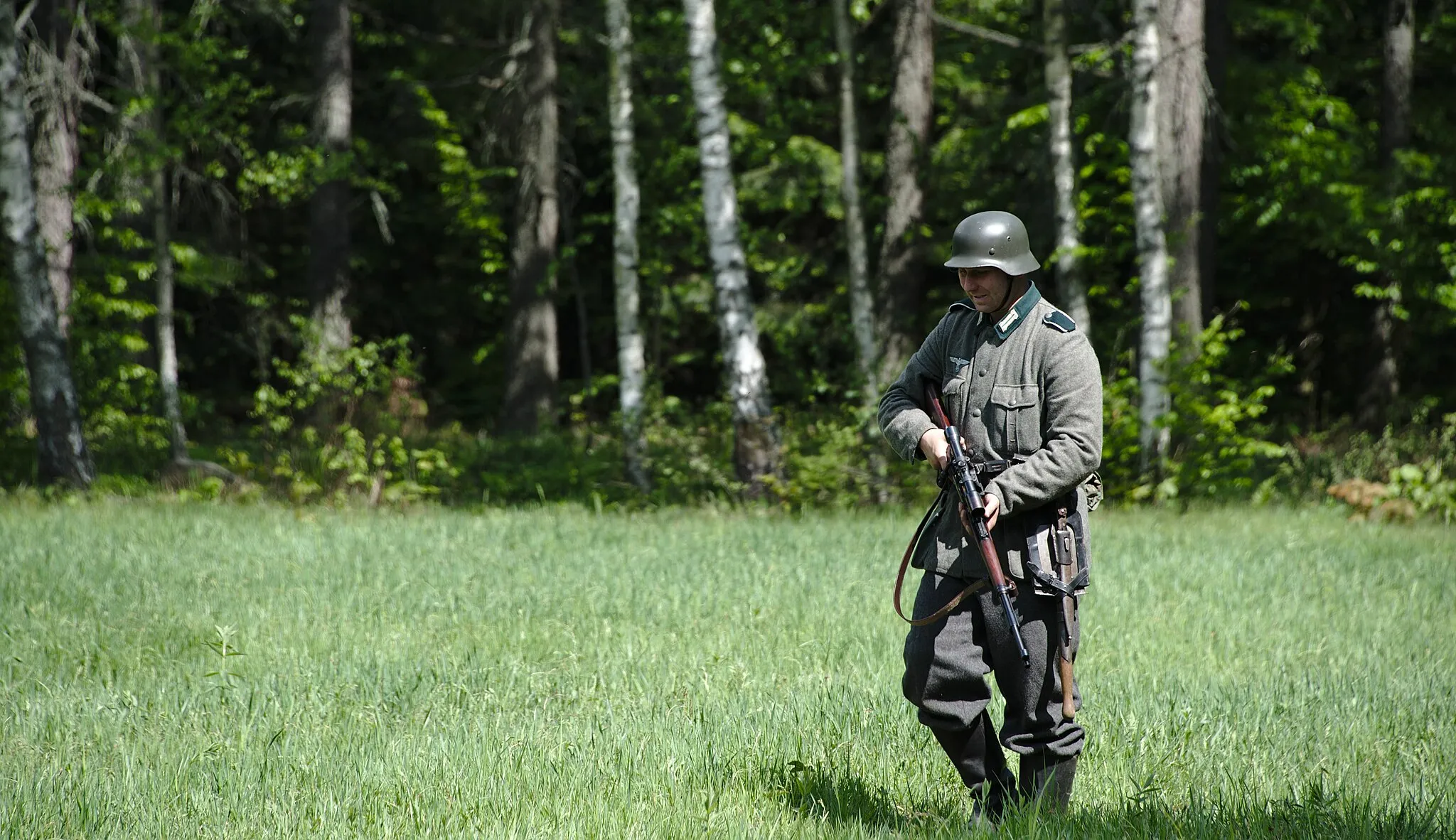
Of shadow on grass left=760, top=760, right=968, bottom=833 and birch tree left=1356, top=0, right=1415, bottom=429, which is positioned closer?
shadow on grass left=760, top=760, right=968, bottom=833

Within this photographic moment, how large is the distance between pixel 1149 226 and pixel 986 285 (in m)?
9.90

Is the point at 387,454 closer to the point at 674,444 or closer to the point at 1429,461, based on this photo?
the point at 674,444

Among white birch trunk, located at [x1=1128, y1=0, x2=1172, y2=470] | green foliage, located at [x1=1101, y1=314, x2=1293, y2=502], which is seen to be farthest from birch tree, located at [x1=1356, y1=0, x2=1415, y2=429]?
green foliage, located at [x1=1101, y1=314, x2=1293, y2=502]

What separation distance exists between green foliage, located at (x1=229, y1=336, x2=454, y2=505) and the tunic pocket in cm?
1101

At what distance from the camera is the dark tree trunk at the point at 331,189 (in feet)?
67.7

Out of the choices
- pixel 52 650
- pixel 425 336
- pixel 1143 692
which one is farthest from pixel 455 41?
pixel 1143 692

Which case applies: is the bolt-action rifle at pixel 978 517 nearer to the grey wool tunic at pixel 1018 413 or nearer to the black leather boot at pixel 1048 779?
the grey wool tunic at pixel 1018 413

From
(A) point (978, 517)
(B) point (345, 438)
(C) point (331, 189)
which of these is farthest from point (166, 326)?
(A) point (978, 517)

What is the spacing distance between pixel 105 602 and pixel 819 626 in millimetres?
4415

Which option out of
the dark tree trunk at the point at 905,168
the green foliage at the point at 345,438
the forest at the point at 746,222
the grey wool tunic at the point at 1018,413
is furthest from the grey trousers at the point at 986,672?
the dark tree trunk at the point at 905,168

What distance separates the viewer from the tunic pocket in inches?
175

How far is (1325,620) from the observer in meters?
8.10

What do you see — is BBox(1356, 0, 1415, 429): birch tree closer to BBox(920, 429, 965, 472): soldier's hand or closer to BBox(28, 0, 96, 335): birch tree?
BBox(920, 429, 965, 472): soldier's hand

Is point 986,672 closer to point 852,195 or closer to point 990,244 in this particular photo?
point 990,244
